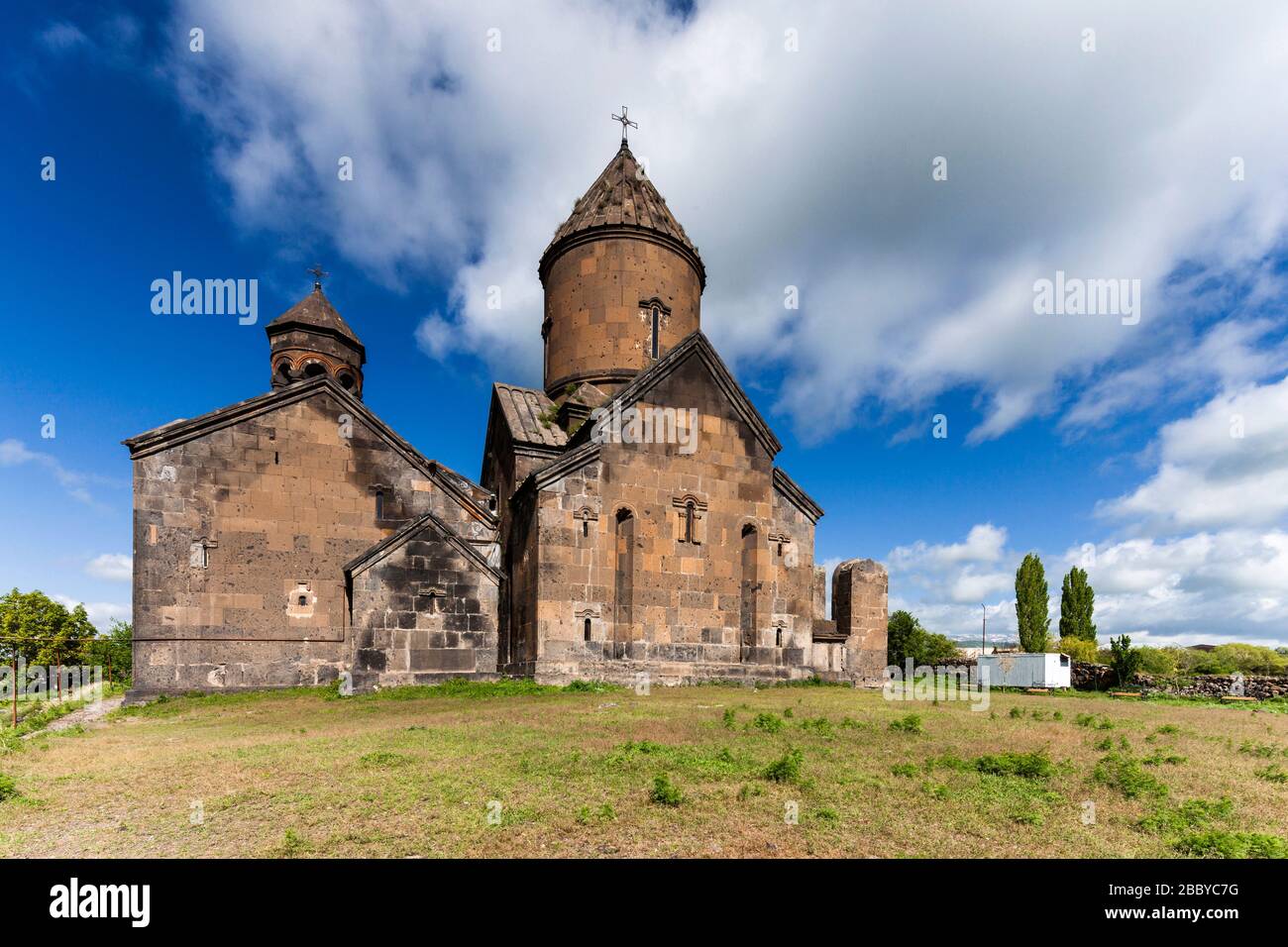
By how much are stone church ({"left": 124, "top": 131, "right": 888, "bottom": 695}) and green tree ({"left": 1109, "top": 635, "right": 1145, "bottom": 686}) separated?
13011mm

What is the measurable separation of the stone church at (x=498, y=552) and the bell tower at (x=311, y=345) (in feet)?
27.1

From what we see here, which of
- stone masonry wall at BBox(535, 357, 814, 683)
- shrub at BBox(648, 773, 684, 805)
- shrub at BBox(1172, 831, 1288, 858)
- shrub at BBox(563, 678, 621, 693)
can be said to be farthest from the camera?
stone masonry wall at BBox(535, 357, 814, 683)

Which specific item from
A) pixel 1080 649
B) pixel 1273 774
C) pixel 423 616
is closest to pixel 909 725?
pixel 1273 774

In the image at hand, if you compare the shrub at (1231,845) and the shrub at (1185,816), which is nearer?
the shrub at (1231,845)

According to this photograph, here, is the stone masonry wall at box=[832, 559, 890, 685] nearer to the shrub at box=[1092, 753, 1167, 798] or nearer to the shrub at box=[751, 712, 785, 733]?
the shrub at box=[751, 712, 785, 733]

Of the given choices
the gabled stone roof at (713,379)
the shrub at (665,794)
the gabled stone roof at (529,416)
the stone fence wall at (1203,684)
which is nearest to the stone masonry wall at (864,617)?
the gabled stone roof at (713,379)

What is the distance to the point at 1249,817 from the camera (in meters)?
4.98

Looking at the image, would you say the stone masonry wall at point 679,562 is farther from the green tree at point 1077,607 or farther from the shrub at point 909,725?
the green tree at point 1077,607

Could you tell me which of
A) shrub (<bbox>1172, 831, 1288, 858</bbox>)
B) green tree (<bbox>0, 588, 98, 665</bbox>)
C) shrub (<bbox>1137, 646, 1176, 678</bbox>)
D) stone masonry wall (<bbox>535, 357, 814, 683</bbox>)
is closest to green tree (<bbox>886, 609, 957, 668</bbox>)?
shrub (<bbox>1137, 646, 1176, 678</bbox>)

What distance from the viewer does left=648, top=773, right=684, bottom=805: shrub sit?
497 cm

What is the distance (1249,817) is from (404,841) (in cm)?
657

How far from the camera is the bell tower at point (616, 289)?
21.4 m
